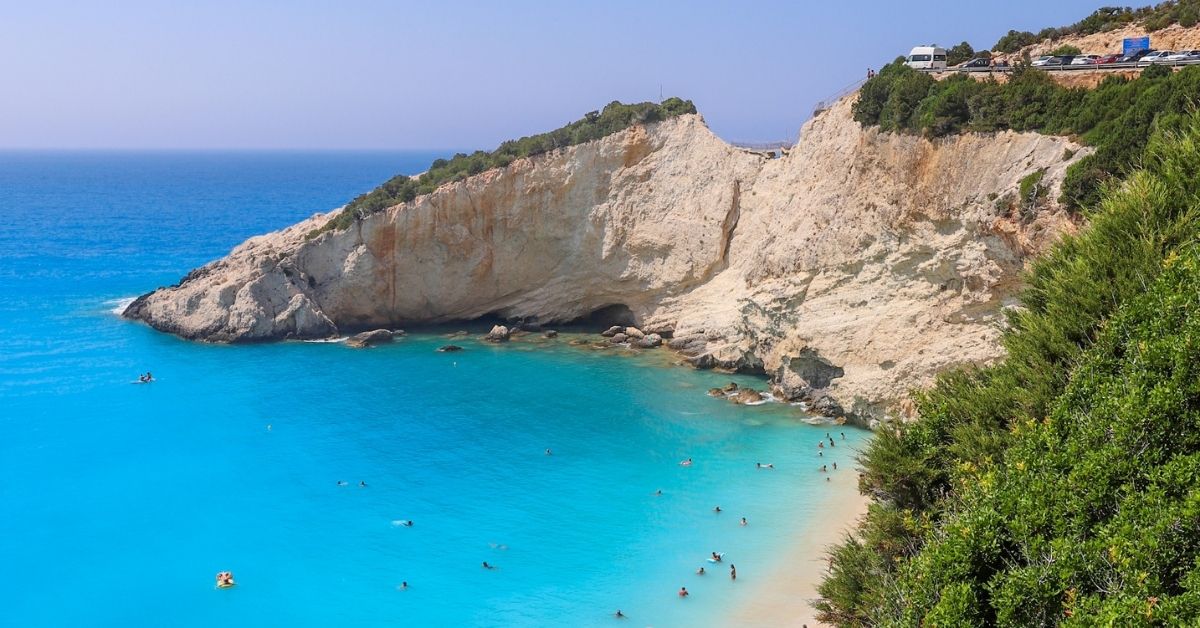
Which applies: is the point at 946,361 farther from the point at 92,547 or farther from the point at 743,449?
the point at 92,547

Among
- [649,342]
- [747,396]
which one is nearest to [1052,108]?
[747,396]

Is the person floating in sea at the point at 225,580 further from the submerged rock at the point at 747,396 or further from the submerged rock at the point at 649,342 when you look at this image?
the submerged rock at the point at 649,342

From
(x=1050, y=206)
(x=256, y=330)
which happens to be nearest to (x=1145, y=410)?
(x=1050, y=206)

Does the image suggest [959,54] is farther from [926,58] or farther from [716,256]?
[716,256]

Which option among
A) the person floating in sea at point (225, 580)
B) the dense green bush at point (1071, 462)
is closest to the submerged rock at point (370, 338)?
the person floating in sea at point (225, 580)

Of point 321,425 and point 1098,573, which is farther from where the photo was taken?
point 321,425

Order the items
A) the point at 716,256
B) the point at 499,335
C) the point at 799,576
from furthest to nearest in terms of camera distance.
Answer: the point at 499,335 → the point at 716,256 → the point at 799,576
